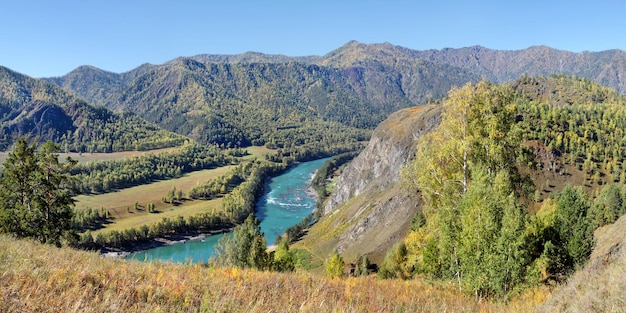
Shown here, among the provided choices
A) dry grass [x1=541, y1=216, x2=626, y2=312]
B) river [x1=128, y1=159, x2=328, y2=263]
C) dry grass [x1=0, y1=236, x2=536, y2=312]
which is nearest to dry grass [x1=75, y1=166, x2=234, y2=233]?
river [x1=128, y1=159, x2=328, y2=263]

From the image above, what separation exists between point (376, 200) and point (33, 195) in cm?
9893

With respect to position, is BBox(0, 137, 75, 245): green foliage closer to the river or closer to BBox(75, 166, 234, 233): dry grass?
the river

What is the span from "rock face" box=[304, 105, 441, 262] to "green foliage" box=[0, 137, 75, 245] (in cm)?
4884

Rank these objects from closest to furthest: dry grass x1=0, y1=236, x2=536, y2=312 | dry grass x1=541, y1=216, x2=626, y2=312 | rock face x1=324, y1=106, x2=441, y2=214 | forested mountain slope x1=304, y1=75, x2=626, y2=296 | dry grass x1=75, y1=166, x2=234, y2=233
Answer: dry grass x1=0, y1=236, x2=536, y2=312 < dry grass x1=541, y1=216, x2=626, y2=312 < forested mountain slope x1=304, y1=75, x2=626, y2=296 < rock face x1=324, y1=106, x2=441, y2=214 < dry grass x1=75, y1=166, x2=234, y2=233

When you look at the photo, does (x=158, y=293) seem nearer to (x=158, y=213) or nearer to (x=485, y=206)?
(x=485, y=206)

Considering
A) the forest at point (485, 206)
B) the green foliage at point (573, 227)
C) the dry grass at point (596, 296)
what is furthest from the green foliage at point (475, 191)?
the green foliage at point (573, 227)

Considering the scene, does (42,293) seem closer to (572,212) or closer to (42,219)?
(42,219)

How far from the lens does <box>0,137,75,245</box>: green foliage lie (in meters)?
31.7

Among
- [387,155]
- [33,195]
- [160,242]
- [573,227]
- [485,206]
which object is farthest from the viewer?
[387,155]

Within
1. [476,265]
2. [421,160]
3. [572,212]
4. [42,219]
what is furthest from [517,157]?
[42,219]

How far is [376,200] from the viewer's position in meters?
120

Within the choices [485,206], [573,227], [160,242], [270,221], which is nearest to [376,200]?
[270,221]

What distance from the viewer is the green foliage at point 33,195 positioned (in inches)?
1249

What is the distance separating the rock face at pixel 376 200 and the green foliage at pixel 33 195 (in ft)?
160
